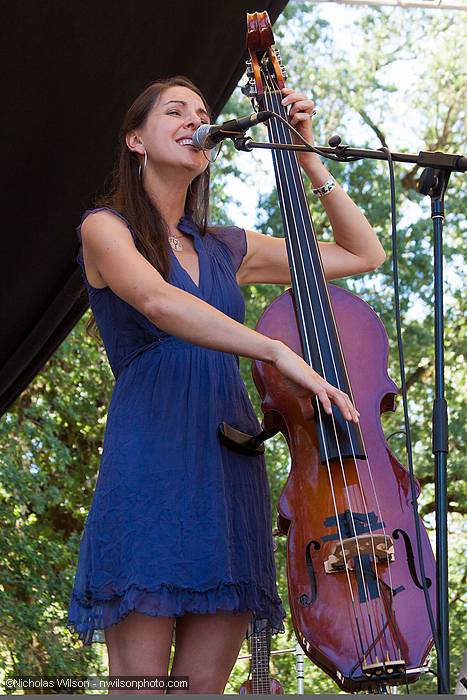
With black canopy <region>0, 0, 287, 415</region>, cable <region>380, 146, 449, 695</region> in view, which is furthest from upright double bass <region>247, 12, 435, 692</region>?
black canopy <region>0, 0, 287, 415</region>

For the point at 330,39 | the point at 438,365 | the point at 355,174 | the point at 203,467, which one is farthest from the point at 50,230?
the point at 330,39

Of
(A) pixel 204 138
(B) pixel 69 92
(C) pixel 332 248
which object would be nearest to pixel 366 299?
(B) pixel 69 92

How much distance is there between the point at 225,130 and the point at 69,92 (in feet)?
4.44

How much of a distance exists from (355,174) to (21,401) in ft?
10.2

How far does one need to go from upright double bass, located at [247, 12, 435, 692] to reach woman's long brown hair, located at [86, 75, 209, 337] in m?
0.19

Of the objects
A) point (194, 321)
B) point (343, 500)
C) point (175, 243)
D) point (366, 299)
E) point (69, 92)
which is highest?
point (366, 299)

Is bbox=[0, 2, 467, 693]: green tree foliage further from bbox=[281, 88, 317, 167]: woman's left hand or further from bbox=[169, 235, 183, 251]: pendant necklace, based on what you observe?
bbox=[169, 235, 183, 251]: pendant necklace

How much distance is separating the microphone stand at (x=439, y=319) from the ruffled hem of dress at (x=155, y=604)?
41 cm

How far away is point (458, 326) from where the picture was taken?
25.1 feet

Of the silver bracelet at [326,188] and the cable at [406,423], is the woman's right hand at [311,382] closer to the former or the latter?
the cable at [406,423]

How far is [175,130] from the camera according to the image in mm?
2094

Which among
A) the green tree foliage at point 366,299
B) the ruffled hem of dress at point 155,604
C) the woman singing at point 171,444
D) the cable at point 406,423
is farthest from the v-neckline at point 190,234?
the green tree foliage at point 366,299

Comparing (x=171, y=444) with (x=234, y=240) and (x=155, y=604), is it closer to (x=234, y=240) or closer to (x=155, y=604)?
(x=155, y=604)

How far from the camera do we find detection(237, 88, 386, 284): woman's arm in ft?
7.41
